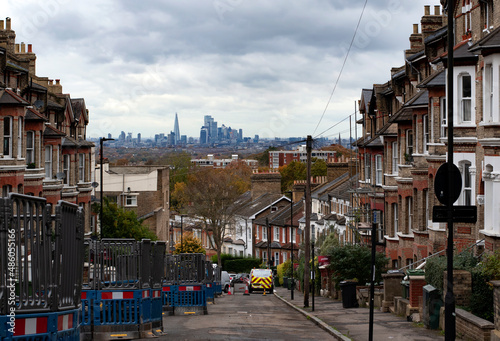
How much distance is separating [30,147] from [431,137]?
2119cm

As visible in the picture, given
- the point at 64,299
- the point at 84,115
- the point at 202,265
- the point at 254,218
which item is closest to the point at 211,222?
the point at 254,218

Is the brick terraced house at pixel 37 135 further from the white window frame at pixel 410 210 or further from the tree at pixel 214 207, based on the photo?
the tree at pixel 214 207

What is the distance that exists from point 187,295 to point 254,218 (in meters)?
62.6

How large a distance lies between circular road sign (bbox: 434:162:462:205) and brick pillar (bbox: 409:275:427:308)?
10.6m

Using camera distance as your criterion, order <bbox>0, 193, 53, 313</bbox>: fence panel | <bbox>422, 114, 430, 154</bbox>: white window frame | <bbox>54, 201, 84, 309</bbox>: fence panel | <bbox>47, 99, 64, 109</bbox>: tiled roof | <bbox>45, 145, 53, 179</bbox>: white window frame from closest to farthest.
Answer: <bbox>0, 193, 53, 313</bbox>: fence panel
<bbox>54, 201, 84, 309</bbox>: fence panel
<bbox>422, 114, 430, 154</bbox>: white window frame
<bbox>45, 145, 53, 179</bbox>: white window frame
<bbox>47, 99, 64, 109</bbox>: tiled roof

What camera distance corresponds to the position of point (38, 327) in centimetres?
868

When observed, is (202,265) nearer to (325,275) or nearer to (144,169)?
(325,275)

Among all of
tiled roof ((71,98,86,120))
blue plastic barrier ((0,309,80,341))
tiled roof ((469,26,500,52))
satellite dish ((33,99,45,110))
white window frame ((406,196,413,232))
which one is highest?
tiled roof ((71,98,86,120))

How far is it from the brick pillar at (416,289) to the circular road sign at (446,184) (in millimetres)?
10561

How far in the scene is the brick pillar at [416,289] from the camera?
2438 cm

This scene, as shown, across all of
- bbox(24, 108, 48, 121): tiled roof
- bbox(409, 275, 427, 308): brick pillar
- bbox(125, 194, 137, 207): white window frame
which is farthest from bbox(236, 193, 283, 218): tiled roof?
bbox(409, 275, 427, 308): brick pillar

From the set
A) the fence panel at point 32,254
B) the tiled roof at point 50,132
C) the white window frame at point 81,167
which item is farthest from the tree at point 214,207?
the fence panel at point 32,254

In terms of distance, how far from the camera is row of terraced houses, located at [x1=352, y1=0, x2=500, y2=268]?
894 inches

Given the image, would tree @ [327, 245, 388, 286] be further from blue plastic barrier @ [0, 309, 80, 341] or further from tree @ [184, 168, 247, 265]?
tree @ [184, 168, 247, 265]
